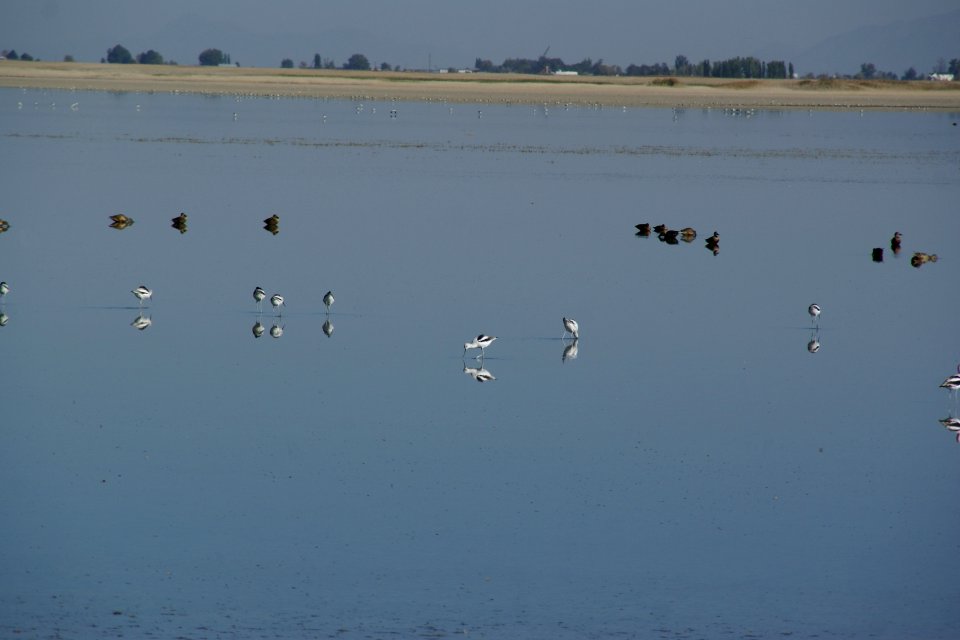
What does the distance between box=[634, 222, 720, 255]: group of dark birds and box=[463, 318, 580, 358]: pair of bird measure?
9758mm

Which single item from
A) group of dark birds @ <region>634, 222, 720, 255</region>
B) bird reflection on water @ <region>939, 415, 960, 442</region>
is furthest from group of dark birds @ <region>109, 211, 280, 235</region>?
bird reflection on water @ <region>939, 415, 960, 442</region>

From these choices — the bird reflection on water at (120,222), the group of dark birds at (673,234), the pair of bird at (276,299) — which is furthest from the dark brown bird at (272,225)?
the pair of bird at (276,299)

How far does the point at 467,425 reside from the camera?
46.4 feet

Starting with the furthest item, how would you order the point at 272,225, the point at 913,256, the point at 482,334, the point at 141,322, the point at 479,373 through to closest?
the point at 272,225 → the point at 913,256 → the point at 141,322 → the point at 482,334 → the point at 479,373

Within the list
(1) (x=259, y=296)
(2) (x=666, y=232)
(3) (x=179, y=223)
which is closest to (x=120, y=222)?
(3) (x=179, y=223)

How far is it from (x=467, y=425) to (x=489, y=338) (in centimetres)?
301

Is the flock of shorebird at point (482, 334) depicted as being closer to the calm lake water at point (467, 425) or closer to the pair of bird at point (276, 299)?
the pair of bird at point (276, 299)

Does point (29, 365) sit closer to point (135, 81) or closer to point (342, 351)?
point (342, 351)

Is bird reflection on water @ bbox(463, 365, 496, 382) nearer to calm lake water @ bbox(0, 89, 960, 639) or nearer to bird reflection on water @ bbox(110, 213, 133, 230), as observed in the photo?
calm lake water @ bbox(0, 89, 960, 639)

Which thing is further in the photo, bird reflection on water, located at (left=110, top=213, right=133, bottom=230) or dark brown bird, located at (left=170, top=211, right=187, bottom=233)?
bird reflection on water, located at (left=110, top=213, right=133, bottom=230)

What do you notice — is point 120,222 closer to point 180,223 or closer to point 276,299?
point 180,223

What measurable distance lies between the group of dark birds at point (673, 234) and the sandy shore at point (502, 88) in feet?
237

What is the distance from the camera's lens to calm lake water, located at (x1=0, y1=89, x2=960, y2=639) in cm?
993

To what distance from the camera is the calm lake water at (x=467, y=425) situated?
9.93 meters
